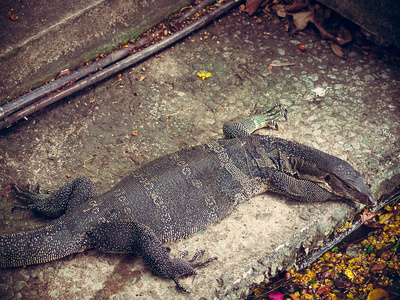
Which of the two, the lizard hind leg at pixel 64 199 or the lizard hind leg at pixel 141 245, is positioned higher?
the lizard hind leg at pixel 64 199

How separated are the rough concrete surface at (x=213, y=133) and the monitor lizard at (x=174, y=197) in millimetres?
165

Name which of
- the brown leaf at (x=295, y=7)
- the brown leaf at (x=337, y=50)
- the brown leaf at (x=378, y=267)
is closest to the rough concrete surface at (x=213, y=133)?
the brown leaf at (x=337, y=50)

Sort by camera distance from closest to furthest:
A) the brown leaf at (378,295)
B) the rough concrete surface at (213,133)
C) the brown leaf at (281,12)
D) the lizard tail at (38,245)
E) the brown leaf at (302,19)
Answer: the lizard tail at (38,245)
the rough concrete surface at (213,133)
the brown leaf at (378,295)
the brown leaf at (302,19)
the brown leaf at (281,12)

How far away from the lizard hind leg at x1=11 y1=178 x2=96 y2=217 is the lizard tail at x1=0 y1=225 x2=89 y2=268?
1.27 feet

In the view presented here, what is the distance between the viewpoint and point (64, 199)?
4.12m

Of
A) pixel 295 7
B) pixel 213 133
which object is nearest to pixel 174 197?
pixel 213 133

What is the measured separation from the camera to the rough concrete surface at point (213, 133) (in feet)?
12.3

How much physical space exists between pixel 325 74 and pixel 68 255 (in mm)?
4049

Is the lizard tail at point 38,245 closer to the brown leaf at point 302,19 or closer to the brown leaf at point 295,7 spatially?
the brown leaf at point 302,19

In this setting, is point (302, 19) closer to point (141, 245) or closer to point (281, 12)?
point (281, 12)

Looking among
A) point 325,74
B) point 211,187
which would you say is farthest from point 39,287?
point 325,74

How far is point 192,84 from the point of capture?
5.63 metres

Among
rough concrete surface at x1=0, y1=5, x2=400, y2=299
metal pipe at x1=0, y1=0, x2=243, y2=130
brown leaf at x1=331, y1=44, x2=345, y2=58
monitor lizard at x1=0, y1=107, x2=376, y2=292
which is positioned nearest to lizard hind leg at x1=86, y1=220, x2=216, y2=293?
monitor lizard at x1=0, y1=107, x2=376, y2=292

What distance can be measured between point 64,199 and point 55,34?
82.0 inches
